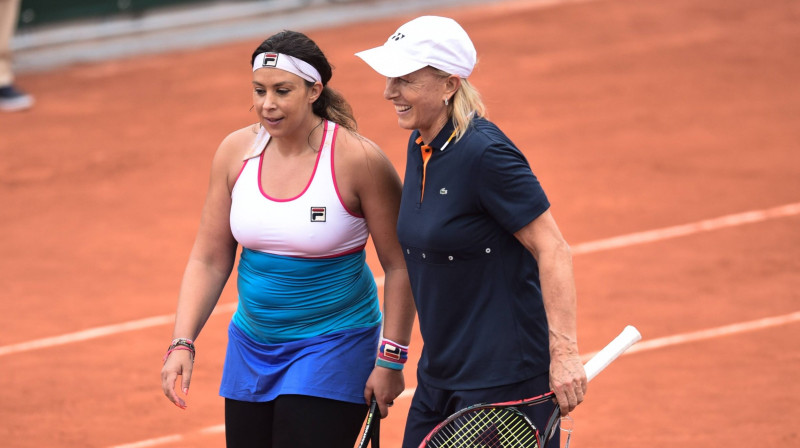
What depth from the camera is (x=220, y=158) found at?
15.5 ft

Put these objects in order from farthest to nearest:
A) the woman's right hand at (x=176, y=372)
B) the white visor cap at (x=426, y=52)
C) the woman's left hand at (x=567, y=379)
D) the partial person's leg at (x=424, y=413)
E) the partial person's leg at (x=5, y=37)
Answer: the partial person's leg at (x=5, y=37) < the woman's right hand at (x=176, y=372) < the partial person's leg at (x=424, y=413) < the white visor cap at (x=426, y=52) < the woman's left hand at (x=567, y=379)

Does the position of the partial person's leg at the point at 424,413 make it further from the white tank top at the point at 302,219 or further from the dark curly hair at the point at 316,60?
→ the dark curly hair at the point at 316,60

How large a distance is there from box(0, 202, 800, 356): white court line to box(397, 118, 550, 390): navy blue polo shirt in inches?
182

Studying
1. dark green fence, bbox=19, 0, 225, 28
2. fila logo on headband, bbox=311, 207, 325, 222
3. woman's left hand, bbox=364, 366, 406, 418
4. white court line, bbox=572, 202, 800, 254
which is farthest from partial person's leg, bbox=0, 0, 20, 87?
woman's left hand, bbox=364, 366, 406, 418

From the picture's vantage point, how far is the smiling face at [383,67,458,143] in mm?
4168

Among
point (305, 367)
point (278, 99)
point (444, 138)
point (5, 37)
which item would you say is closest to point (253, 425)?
point (305, 367)

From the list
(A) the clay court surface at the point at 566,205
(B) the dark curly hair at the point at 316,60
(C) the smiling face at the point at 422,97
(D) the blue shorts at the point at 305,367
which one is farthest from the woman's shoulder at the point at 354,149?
(A) the clay court surface at the point at 566,205

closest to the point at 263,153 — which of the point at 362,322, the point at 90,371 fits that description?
the point at 362,322

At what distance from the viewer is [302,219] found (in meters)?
4.51

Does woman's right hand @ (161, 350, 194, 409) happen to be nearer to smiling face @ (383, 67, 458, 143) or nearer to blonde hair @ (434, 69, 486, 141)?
smiling face @ (383, 67, 458, 143)

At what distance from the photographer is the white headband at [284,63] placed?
177 inches

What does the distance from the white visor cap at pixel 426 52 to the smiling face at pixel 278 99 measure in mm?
417

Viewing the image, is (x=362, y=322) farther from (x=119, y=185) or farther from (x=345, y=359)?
(x=119, y=185)

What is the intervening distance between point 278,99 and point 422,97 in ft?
2.06
